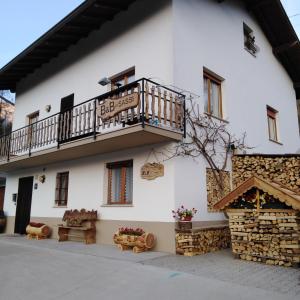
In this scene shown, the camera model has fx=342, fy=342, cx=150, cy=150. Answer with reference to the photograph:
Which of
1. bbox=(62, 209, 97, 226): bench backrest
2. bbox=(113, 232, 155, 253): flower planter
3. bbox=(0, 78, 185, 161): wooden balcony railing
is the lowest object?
bbox=(113, 232, 155, 253): flower planter

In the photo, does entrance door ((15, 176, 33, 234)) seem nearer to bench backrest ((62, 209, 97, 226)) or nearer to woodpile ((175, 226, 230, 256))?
bench backrest ((62, 209, 97, 226))

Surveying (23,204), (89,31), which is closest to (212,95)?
(89,31)

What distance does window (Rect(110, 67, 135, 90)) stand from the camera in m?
10.5

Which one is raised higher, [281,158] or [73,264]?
[281,158]

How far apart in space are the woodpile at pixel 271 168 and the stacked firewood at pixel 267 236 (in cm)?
266

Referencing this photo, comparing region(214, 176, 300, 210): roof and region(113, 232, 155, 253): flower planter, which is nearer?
region(214, 176, 300, 210): roof

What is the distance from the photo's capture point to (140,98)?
26.8 ft

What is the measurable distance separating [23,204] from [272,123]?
36.4 feet

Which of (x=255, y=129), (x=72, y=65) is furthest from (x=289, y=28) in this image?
(x=72, y=65)

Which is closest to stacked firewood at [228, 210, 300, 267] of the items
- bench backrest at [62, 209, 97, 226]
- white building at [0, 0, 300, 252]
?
white building at [0, 0, 300, 252]

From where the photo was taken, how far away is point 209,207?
9.51 meters

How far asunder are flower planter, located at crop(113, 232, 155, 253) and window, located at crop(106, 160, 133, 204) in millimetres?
1241

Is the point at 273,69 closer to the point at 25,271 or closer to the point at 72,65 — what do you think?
the point at 72,65

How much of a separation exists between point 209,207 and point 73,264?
4.09 meters
